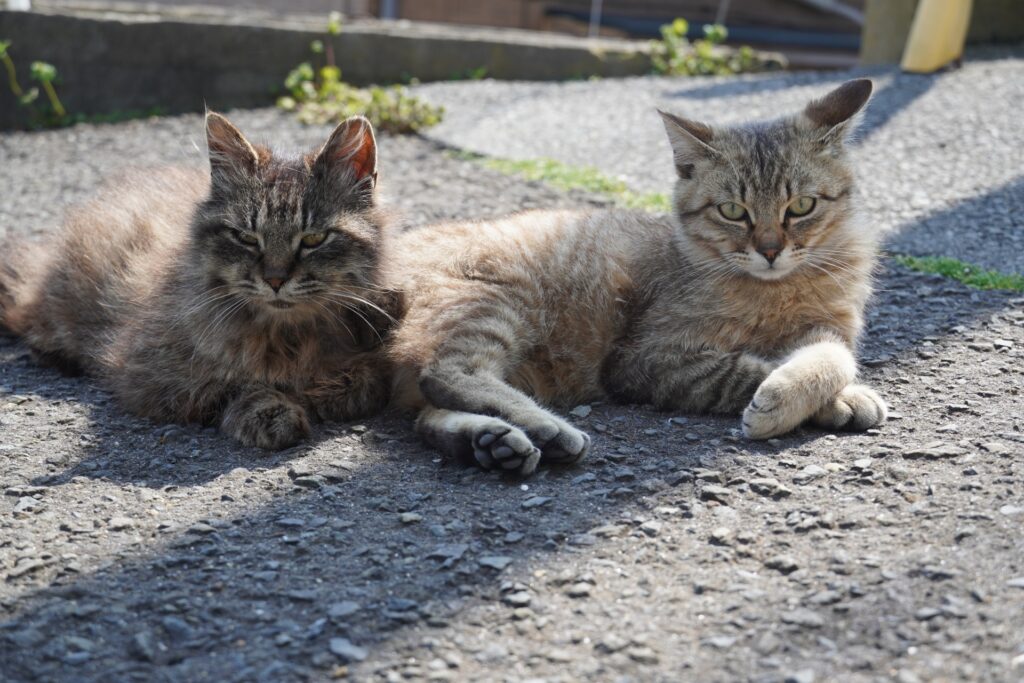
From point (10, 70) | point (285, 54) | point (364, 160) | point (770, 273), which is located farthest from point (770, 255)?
point (10, 70)

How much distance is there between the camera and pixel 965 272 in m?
5.91

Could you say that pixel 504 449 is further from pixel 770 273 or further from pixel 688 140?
pixel 688 140

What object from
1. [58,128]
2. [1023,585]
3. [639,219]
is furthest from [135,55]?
[1023,585]

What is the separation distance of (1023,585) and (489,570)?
151cm

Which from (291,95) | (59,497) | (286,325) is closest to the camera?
(59,497)

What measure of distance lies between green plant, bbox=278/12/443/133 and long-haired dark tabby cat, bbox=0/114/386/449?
15.7ft

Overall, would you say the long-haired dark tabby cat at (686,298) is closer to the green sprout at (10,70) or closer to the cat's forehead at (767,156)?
the cat's forehead at (767,156)

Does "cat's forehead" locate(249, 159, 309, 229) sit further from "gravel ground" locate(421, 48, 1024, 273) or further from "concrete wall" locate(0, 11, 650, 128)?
"concrete wall" locate(0, 11, 650, 128)

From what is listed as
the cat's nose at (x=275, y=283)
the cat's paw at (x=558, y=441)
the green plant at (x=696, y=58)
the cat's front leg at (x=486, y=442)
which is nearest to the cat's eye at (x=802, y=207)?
the cat's paw at (x=558, y=441)

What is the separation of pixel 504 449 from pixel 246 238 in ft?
4.53

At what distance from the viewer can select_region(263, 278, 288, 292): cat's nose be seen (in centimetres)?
425

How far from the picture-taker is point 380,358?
4688 mm

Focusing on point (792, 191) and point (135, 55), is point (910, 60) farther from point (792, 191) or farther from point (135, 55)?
point (135, 55)

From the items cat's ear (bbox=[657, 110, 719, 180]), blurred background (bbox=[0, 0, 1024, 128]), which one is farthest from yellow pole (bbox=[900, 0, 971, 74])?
cat's ear (bbox=[657, 110, 719, 180])
